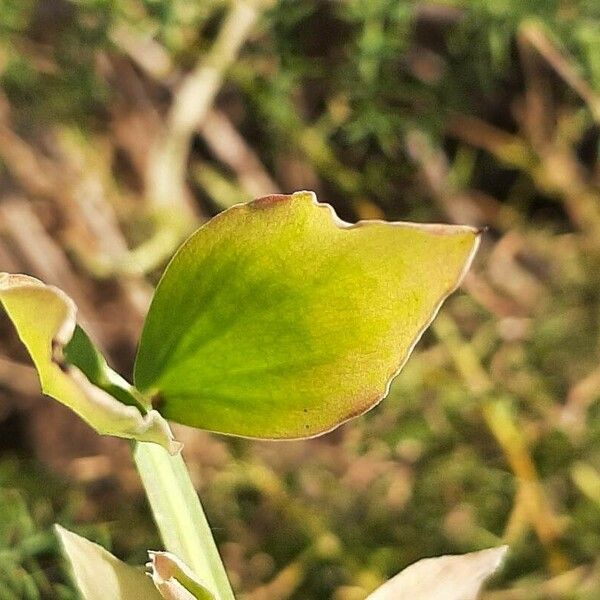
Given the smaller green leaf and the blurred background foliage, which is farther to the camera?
the blurred background foliage

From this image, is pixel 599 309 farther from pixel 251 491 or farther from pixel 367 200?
pixel 251 491

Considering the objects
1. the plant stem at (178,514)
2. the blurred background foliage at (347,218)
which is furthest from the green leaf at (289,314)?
the blurred background foliage at (347,218)

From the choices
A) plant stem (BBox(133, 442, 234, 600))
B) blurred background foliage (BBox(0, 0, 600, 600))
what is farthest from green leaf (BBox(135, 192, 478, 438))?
blurred background foliage (BBox(0, 0, 600, 600))

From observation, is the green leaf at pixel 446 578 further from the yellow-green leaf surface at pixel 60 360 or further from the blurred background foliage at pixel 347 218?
the blurred background foliage at pixel 347 218

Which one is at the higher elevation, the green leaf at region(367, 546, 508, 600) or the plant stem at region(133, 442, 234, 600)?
the plant stem at region(133, 442, 234, 600)

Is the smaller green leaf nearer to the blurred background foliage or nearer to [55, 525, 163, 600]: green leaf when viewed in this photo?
[55, 525, 163, 600]: green leaf

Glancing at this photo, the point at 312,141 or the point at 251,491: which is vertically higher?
the point at 312,141

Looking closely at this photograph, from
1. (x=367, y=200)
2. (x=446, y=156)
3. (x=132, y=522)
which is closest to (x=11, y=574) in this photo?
(x=132, y=522)
